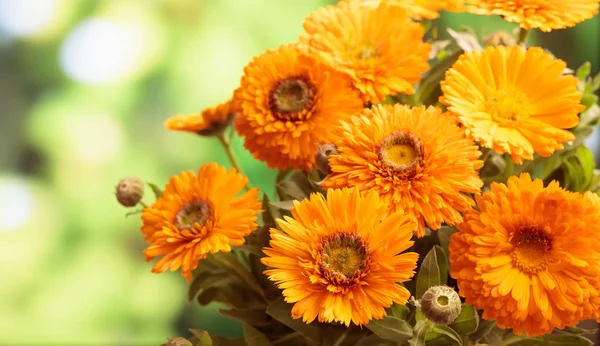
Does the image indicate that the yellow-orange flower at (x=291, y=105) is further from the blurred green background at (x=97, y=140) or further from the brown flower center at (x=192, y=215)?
the blurred green background at (x=97, y=140)

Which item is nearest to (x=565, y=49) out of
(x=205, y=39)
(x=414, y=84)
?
(x=205, y=39)

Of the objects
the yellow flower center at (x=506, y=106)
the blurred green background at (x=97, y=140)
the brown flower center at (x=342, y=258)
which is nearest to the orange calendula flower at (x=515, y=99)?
the yellow flower center at (x=506, y=106)

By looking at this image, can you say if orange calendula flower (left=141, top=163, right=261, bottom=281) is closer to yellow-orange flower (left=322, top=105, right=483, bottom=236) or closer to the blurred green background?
yellow-orange flower (left=322, top=105, right=483, bottom=236)

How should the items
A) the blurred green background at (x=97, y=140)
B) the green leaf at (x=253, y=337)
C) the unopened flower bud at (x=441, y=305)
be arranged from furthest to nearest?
the blurred green background at (x=97, y=140)
the green leaf at (x=253, y=337)
the unopened flower bud at (x=441, y=305)

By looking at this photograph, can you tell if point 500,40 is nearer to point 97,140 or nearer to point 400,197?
point 400,197

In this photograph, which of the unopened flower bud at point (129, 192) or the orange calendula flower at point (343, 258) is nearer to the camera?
the orange calendula flower at point (343, 258)

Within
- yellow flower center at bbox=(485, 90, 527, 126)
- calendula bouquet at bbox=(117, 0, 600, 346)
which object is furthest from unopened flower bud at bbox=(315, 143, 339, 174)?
yellow flower center at bbox=(485, 90, 527, 126)
